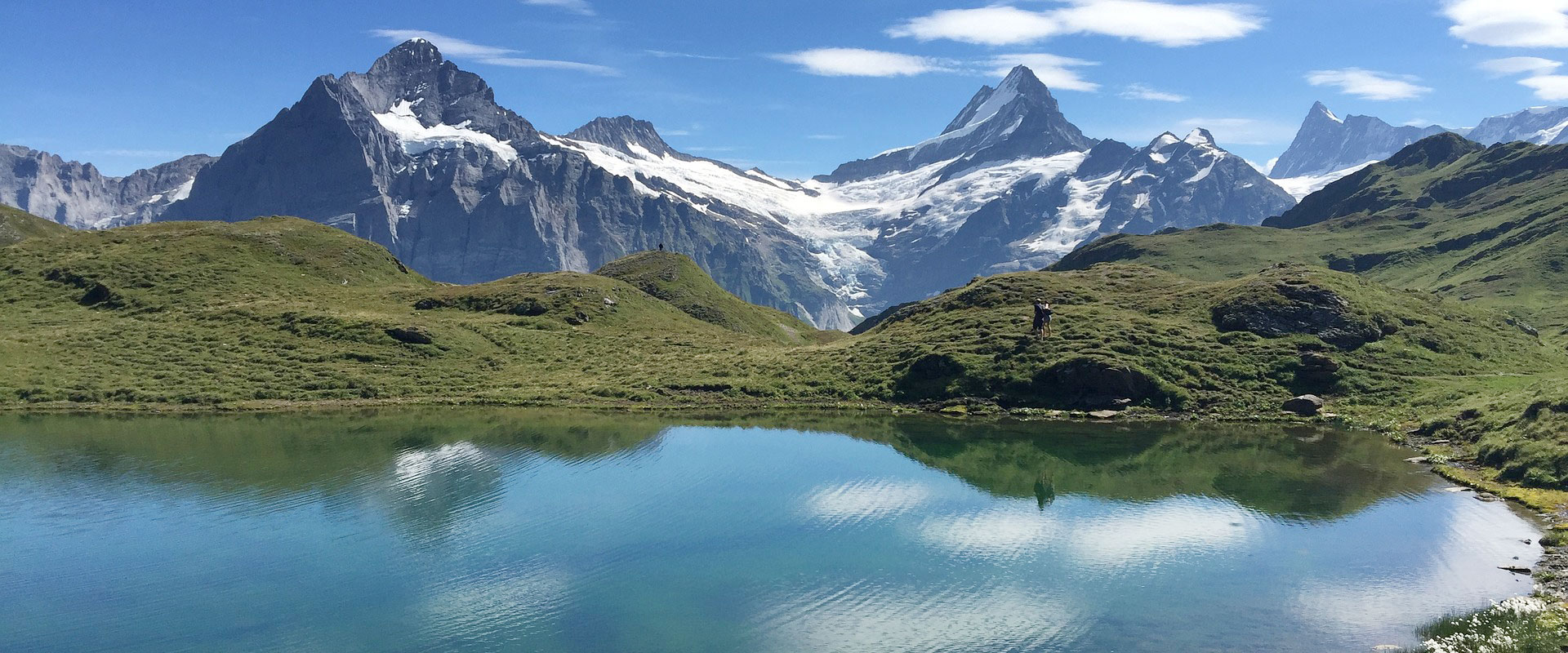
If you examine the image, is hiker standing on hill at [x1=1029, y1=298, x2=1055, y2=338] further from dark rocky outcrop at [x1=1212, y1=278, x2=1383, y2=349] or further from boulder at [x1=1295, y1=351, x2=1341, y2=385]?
boulder at [x1=1295, y1=351, x2=1341, y2=385]

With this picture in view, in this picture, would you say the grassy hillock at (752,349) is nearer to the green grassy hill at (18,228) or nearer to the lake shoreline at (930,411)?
the lake shoreline at (930,411)

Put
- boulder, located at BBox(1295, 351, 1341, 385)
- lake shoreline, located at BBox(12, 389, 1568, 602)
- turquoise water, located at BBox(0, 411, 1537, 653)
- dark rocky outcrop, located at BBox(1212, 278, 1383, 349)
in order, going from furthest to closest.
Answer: dark rocky outcrop, located at BBox(1212, 278, 1383, 349) → boulder, located at BBox(1295, 351, 1341, 385) → lake shoreline, located at BBox(12, 389, 1568, 602) → turquoise water, located at BBox(0, 411, 1537, 653)

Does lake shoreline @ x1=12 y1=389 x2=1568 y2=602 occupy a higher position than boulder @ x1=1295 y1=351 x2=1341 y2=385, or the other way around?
boulder @ x1=1295 y1=351 x2=1341 y2=385

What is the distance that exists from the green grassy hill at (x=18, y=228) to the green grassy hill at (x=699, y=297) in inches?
4186

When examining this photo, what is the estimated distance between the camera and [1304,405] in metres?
88.4

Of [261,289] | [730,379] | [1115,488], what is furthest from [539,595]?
[261,289]

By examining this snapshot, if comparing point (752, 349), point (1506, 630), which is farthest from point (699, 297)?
point (1506, 630)

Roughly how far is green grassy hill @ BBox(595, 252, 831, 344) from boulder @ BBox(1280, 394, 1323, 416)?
87.5 meters

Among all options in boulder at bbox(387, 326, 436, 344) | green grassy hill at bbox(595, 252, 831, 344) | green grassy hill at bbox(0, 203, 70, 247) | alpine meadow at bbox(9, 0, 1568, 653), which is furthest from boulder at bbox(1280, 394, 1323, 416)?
green grassy hill at bbox(0, 203, 70, 247)

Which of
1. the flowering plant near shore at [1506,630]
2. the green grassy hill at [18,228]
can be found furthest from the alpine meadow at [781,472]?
the green grassy hill at [18,228]

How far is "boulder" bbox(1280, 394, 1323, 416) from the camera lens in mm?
87750

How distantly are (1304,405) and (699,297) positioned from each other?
11197 cm

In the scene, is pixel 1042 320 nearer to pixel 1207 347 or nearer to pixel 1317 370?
pixel 1207 347

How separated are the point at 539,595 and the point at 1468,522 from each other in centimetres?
4899
